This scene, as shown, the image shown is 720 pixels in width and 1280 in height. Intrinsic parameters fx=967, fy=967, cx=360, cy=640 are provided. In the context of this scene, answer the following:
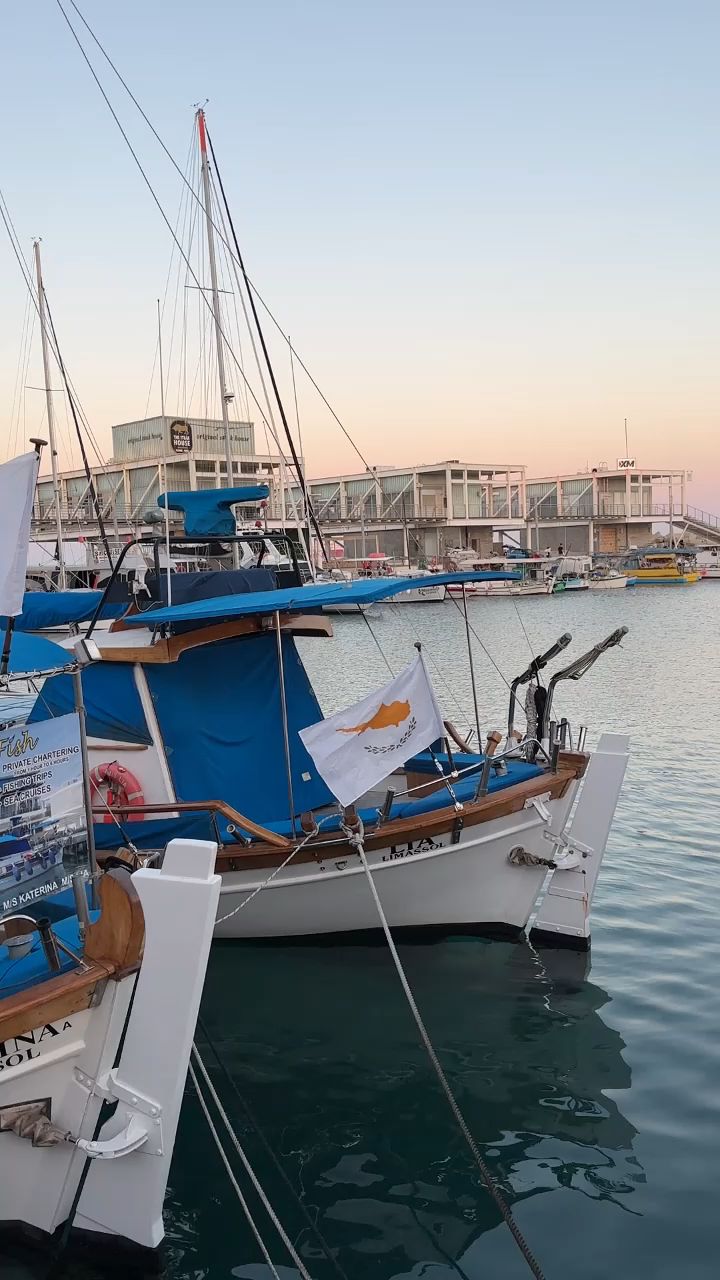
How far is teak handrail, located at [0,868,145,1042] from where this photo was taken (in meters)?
4.89

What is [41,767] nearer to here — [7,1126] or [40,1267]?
[7,1126]

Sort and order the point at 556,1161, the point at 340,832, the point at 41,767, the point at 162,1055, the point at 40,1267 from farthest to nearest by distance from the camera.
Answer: the point at 340,832
the point at 556,1161
the point at 41,767
the point at 40,1267
the point at 162,1055

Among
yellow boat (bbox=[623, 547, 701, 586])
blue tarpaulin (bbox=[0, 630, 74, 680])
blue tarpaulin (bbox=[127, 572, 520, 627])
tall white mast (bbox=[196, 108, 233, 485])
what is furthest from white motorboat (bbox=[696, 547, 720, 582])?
blue tarpaulin (bbox=[0, 630, 74, 680])

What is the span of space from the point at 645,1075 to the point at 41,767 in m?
5.28

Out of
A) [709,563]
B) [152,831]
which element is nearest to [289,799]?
[152,831]

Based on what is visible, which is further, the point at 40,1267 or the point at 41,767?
the point at 41,767

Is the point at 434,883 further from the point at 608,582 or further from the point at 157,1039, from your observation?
the point at 608,582

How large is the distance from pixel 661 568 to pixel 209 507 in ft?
308

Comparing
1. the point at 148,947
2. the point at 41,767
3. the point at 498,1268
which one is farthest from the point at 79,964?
the point at 498,1268

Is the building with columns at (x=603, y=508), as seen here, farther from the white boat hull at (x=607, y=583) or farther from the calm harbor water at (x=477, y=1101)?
the calm harbor water at (x=477, y=1101)

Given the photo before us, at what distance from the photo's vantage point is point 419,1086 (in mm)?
7551

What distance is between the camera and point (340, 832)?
30.2 ft

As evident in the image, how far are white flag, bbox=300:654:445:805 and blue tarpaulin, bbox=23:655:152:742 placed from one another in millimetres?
2331

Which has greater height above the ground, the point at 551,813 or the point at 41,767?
the point at 41,767
